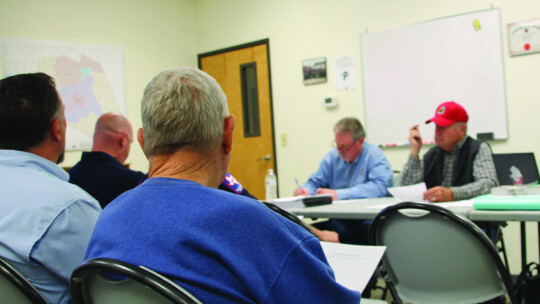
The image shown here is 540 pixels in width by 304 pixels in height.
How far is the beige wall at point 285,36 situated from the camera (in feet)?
10.7

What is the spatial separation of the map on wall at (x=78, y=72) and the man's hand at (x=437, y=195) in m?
3.20

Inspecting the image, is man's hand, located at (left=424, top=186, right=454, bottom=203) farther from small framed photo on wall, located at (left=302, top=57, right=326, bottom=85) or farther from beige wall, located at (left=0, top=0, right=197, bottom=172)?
beige wall, located at (left=0, top=0, right=197, bottom=172)

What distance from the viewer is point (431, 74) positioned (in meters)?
3.55

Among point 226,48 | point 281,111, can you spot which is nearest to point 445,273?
point 281,111

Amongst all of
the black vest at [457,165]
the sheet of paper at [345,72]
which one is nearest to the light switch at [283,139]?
the sheet of paper at [345,72]

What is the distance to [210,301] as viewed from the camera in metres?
0.65

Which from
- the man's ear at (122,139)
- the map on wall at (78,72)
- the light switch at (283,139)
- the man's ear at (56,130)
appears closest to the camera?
the man's ear at (56,130)

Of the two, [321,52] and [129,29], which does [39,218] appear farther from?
[129,29]

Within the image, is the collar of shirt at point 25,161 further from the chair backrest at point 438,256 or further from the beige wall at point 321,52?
the beige wall at point 321,52

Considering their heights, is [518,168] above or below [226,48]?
below

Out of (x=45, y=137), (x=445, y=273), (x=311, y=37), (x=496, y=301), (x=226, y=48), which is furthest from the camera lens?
(x=226, y=48)

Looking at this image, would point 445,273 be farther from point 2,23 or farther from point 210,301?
point 2,23

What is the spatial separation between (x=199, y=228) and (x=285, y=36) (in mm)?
3966

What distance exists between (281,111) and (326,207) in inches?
87.8
